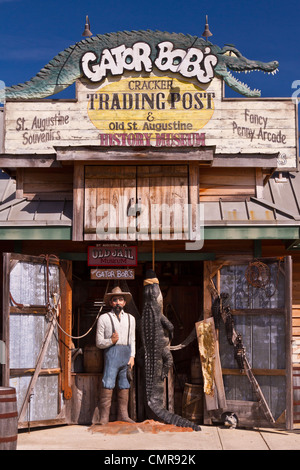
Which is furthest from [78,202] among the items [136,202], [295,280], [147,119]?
[295,280]

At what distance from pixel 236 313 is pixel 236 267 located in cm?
75

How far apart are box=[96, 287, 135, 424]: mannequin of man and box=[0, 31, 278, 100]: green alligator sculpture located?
12.3 ft

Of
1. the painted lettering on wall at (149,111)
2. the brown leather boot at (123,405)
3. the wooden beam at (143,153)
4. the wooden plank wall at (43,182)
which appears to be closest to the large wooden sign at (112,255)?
the wooden plank wall at (43,182)

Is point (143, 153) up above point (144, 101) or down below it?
below

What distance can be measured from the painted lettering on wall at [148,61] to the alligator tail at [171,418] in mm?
5492

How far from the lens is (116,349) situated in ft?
39.5

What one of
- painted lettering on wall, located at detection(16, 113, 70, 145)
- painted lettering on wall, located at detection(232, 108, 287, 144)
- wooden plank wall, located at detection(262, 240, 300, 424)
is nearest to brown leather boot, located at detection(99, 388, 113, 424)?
wooden plank wall, located at detection(262, 240, 300, 424)

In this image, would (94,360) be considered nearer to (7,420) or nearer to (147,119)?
(7,420)

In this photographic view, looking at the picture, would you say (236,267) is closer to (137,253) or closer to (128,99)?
(137,253)

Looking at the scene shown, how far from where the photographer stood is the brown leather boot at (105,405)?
11883mm

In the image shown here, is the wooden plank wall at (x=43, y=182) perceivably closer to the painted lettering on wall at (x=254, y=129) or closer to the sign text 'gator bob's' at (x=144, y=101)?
the sign text 'gator bob's' at (x=144, y=101)

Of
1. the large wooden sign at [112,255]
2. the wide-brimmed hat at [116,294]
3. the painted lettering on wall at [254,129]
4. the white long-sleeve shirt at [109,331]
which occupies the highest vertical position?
the painted lettering on wall at [254,129]

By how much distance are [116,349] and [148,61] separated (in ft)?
16.0

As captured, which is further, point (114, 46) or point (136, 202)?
point (114, 46)
